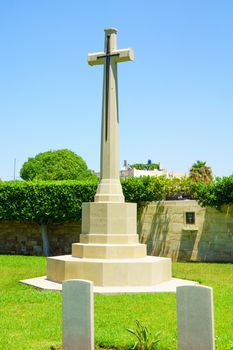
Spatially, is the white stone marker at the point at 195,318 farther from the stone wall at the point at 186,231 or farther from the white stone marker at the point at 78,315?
the stone wall at the point at 186,231

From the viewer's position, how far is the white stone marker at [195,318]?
455cm

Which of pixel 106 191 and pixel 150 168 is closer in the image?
pixel 106 191

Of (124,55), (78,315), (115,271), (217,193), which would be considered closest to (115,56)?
(124,55)

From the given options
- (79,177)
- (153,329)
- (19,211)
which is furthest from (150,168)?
(153,329)

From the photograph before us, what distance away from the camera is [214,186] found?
58.8 feet

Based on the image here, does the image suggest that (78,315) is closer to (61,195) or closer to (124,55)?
(124,55)

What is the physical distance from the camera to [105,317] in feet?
23.9

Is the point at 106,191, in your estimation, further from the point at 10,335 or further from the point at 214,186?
the point at 214,186

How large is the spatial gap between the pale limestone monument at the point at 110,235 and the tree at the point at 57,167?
33.9m

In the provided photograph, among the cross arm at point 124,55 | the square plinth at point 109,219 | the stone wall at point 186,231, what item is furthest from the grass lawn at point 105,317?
the stone wall at point 186,231

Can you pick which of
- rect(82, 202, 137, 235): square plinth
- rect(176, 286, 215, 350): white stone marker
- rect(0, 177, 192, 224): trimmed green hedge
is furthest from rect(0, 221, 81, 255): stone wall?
rect(176, 286, 215, 350): white stone marker

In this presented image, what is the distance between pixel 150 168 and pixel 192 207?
2277 inches

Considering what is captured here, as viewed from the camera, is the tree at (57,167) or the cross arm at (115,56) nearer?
the cross arm at (115,56)

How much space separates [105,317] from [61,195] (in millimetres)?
13146
